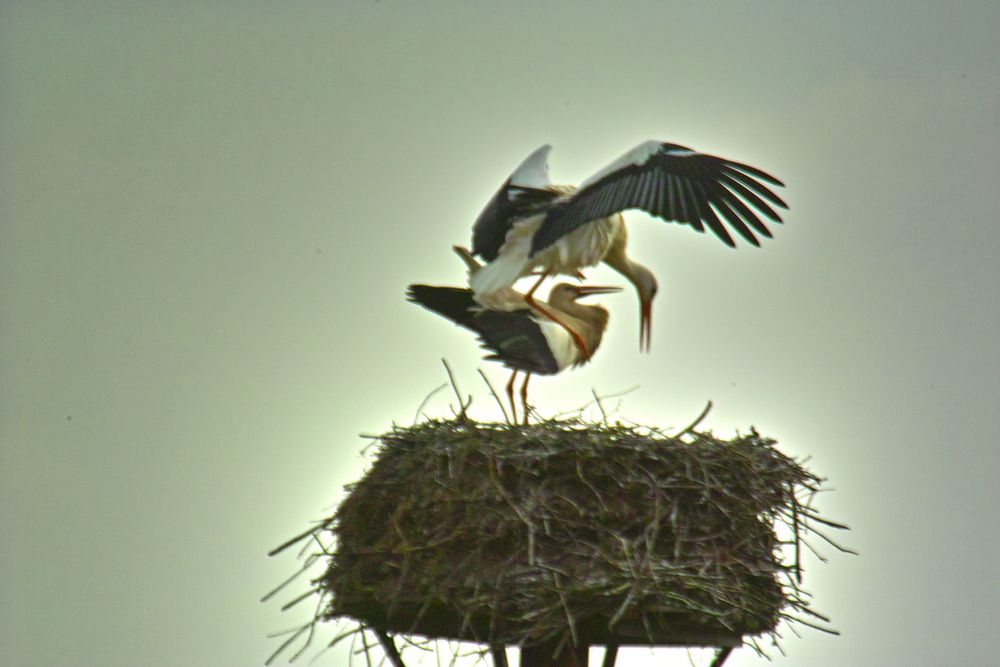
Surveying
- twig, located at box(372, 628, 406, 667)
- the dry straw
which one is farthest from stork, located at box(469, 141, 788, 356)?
twig, located at box(372, 628, 406, 667)

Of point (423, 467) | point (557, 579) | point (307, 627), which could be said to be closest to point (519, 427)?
point (423, 467)

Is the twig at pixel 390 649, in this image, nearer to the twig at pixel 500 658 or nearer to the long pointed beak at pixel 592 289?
the twig at pixel 500 658

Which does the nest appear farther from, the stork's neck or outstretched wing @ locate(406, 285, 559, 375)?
the stork's neck

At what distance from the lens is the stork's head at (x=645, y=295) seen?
6.05 metres

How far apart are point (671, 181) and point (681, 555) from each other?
142cm

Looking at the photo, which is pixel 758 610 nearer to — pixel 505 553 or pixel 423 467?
pixel 505 553

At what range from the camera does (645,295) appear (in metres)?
6.09

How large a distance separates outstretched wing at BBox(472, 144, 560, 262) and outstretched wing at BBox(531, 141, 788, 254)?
443mm

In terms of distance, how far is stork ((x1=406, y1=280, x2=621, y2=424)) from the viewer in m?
5.73

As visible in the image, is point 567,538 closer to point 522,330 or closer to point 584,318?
point 522,330

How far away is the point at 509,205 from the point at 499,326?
490 mm

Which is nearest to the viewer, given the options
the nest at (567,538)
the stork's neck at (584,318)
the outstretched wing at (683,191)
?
the nest at (567,538)

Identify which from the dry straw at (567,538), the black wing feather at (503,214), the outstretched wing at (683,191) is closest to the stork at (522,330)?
the black wing feather at (503,214)

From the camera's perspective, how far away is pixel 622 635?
Answer: 13.9 ft
